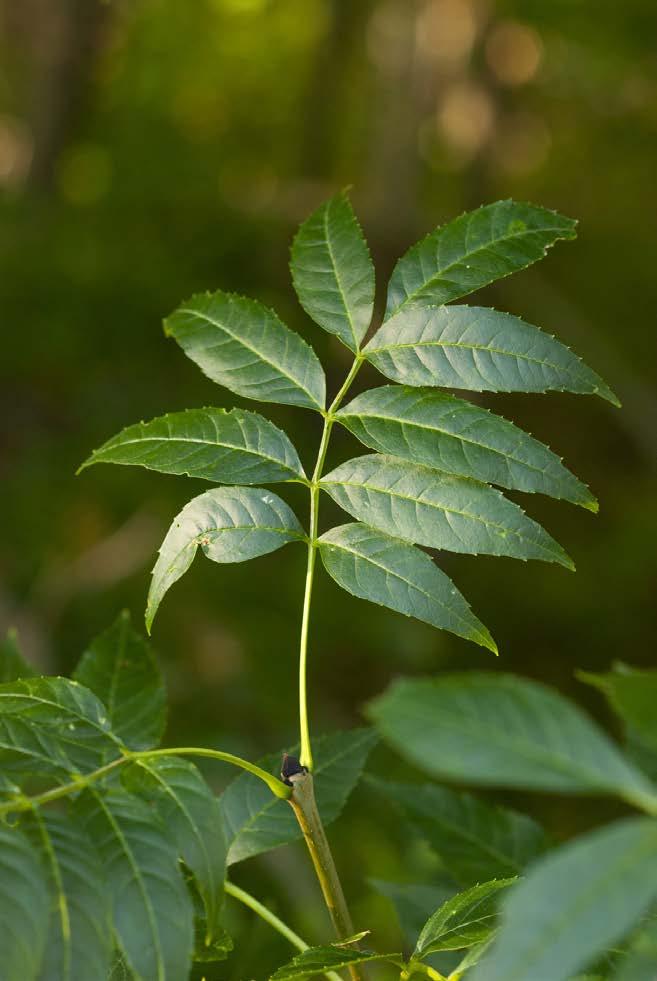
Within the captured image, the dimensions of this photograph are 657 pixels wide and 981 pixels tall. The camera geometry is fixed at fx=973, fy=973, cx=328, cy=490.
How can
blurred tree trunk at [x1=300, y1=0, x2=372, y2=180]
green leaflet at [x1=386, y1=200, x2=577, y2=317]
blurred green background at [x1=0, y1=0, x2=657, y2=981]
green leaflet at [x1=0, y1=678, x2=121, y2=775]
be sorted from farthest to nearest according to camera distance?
blurred tree trunk at [x1=300, y1=0, x2=372, y2=180] → blurred green background at [x1=0, y1=0, x2=657, y2=981] → green leaflet at [x1=386, y1=200, x2=577, y2=317] → green leaflet at [x1=0, y1=678, x2=121, y2=775]

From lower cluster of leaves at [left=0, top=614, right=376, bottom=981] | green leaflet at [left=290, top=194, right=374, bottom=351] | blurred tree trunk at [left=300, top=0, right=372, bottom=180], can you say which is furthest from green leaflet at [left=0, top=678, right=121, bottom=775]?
blurred tree trunk at [left=300, top=0, right=372, bottom=180]

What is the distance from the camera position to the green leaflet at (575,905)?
303mm

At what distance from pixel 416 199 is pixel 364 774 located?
12.4 feet

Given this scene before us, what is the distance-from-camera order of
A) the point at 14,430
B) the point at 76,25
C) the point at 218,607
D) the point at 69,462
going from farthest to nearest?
the point at 76,25
the point at 14,430
the point at 69,462
the point at 218,607

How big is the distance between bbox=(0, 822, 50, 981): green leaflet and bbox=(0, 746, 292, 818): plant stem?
0.08 ft

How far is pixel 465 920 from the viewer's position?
55 cm

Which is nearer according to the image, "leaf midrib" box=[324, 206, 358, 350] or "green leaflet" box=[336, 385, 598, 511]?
"green leaflet" box=[336, 385, 598, 511]

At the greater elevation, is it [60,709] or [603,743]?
[603,743]

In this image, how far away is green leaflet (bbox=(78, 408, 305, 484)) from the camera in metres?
0.62

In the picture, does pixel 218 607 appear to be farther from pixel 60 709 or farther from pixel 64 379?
pixel 60 709

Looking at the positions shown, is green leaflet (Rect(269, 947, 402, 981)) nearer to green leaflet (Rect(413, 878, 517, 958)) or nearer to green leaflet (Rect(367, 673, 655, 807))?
green leaflet (Rect(413, 878, 517, 958))

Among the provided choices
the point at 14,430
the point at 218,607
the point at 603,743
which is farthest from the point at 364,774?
the point at 14,430

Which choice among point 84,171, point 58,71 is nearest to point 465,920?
point 58,71

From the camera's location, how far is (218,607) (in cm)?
332
